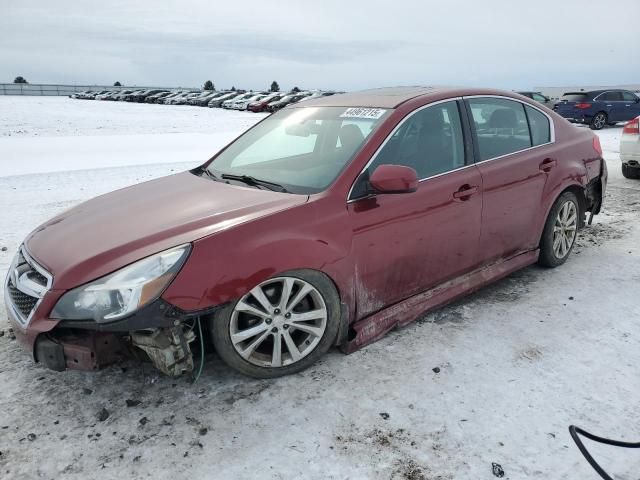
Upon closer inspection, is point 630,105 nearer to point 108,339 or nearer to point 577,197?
point 577,197

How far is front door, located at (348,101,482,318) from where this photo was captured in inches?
125

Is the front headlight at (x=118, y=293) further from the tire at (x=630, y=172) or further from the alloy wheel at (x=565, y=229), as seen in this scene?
the tire at (x=630, y=172)

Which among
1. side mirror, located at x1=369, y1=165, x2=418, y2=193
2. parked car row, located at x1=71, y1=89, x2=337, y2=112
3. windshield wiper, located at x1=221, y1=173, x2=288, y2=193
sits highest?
parked car row, located at x1=71, y1=89, x2=337, y2=112

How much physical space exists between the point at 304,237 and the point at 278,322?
49cm

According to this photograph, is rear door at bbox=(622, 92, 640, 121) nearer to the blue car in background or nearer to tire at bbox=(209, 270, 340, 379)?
the blue car in background

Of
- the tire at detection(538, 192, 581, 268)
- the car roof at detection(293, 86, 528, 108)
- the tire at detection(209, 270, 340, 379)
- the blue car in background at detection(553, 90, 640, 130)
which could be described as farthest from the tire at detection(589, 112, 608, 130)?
the tire at detection(209, 270, 340, 379)

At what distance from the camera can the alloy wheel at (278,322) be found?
112 inches

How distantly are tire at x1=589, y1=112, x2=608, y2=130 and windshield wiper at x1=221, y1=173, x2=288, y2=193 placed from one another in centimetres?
1919

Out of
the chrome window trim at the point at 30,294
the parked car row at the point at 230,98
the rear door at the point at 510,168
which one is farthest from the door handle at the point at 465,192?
the parked car row at the point at 230,98

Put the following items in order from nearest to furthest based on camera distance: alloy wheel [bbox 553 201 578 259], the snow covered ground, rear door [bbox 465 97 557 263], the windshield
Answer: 1. the snow covered ground
2. the windshield
3. rear door [bbox 465 97 557 263]
4. alloy wheel [bbox 553 201 578 259]

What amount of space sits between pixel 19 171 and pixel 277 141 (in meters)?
7.27

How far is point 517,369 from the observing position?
3115mm

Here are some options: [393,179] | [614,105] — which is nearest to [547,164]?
[393,179]

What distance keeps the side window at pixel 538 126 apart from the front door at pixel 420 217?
0.96m
